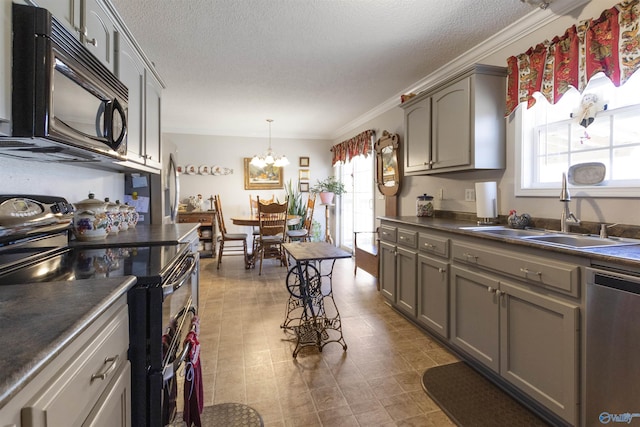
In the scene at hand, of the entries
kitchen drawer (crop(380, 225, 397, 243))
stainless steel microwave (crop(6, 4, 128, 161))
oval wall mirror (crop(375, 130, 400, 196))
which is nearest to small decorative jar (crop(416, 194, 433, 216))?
kitchen drawer (crop(380, 225, 397, 243))

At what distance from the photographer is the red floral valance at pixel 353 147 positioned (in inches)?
182

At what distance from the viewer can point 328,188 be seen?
6.08 metres

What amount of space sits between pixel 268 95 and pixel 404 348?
314cm

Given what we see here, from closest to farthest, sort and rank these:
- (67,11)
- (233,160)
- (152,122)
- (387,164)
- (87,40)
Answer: (67,11), (87,40), (152,122), (387,164), (233,160)

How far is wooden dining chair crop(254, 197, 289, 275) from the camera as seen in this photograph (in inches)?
175

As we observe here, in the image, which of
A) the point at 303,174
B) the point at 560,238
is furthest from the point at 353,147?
the point at 560,238

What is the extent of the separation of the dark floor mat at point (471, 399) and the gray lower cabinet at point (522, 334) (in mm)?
127

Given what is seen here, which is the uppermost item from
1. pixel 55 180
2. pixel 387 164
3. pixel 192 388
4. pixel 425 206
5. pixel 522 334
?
pixel 387 164

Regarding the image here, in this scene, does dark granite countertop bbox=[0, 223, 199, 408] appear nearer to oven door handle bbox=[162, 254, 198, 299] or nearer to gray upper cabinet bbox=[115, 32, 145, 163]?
oven door handle bbox=[162, 254, 198, 299]

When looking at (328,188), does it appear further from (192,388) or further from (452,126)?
(192,388)

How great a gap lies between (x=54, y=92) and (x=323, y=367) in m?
1.95

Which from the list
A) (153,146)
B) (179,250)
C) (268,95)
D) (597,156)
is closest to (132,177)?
(153,146)

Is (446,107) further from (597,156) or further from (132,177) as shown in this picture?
(132,177)

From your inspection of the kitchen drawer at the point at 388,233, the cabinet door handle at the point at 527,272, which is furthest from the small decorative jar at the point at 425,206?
the cabinet door handle at the point at 527,272
